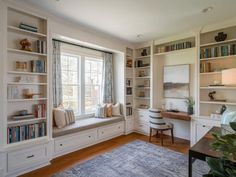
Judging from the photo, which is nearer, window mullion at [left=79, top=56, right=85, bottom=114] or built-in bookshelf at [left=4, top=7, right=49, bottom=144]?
built-in bookshelf at [left=4, top=7, right=49, bottom=144]

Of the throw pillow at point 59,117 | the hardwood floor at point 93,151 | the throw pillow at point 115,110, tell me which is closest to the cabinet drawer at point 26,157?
the hardwood floor at point 93,151

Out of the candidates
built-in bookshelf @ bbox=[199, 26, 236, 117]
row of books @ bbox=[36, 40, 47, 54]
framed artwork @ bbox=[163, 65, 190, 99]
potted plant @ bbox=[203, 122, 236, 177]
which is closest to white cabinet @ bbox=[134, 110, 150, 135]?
framed artwork @ bbox=[163, 65, 190, 99]

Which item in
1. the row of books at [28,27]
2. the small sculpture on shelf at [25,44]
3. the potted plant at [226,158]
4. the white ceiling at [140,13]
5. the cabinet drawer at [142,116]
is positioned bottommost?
the cabinet drawer at [142,116]

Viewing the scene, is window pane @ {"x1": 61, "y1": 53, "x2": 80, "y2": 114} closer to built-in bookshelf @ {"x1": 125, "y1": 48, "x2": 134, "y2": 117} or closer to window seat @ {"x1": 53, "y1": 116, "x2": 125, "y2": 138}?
window seat @ {"x1": 53, "y1": 116, "x2": 125, "y2": 138}

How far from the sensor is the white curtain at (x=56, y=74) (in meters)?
3.37

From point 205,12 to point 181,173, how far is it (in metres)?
2.70

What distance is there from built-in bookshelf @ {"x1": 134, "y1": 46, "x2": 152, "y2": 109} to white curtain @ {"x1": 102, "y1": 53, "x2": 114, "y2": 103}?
763mm

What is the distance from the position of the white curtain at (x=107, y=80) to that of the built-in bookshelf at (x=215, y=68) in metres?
2.35

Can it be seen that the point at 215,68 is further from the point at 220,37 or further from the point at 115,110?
the point at 115,110

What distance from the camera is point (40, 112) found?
2.69 metres

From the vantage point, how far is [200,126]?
332cm

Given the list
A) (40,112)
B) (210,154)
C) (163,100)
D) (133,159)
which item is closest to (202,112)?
(163,100)

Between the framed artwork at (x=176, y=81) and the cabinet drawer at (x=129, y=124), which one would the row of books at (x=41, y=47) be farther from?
the framed artwork at (x=176, y=81)

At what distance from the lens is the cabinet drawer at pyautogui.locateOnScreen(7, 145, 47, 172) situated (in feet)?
7.48
